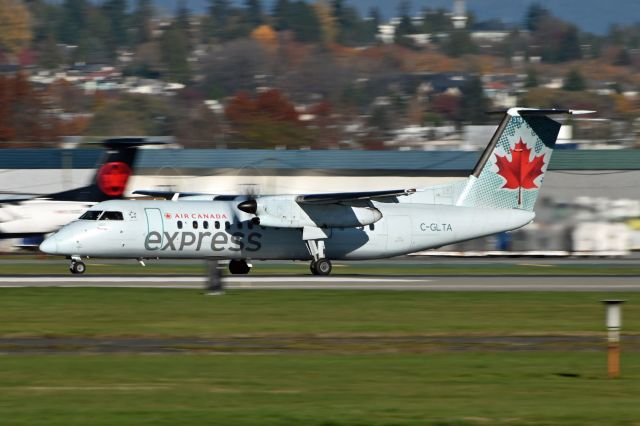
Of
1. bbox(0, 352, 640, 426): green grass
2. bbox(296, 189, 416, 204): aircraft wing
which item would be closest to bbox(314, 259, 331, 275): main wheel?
bbox(296, 189, 416, 204): aircraft wing

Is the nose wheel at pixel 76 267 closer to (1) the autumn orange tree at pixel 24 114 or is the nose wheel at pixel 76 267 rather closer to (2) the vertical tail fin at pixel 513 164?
(2) the vertical tail fin at pixel 513 164

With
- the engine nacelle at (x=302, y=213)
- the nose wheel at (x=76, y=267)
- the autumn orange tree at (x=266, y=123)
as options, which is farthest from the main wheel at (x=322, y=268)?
the autumn orange tree at (x=266, y=123)

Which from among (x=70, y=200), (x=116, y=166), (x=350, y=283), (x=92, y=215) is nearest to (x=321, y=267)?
(x=350, y=283)

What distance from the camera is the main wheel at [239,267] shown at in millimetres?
39469

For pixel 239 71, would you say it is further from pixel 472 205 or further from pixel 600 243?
pixel 472 205

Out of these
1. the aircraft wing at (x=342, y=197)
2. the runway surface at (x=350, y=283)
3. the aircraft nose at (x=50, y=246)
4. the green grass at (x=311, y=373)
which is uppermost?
the aircraft wing at (x=342, y=197)

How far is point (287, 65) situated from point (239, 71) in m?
10.3

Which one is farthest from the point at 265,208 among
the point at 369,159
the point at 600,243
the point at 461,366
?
the point at 369,159

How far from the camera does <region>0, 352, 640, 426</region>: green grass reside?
1402cm

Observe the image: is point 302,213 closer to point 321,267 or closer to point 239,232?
point 321,267

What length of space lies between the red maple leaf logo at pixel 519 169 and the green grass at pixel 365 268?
12.5 feet

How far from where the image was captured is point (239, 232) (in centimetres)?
3778

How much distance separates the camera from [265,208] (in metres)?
37.5

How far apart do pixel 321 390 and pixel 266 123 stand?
336ft
